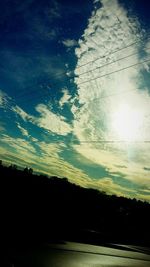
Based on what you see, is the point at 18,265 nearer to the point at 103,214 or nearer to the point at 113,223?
the point at 113,223

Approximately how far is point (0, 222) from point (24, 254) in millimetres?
8319

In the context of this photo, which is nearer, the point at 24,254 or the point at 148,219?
the point at 24,254

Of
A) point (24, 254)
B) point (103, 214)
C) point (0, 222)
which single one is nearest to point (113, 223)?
point (103, 214)

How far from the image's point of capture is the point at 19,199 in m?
32.8

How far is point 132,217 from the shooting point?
64.3m

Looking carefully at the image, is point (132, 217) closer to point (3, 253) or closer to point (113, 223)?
point (113, 223)

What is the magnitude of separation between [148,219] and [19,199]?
144 ft

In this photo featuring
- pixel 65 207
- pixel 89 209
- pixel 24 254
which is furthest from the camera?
pixel 89 209

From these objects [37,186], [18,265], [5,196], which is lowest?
[18,265]

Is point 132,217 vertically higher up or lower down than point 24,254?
higher up

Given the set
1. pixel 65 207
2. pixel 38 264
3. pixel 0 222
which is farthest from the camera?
pixel 65 207

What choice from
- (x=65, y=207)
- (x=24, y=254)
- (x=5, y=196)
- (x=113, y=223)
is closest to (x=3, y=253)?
(x=24, y=254)

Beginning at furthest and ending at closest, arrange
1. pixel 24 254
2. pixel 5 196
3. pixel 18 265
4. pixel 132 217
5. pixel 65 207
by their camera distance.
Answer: pixel 132 217, pixel 65 207, pixel 5 196, pixel 24 254, pixel 18 265

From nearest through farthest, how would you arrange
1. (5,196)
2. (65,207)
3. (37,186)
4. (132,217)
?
(5,196)
(65,207)
(37,186)
(132,217)
